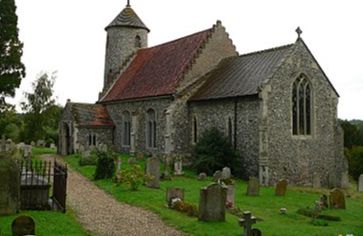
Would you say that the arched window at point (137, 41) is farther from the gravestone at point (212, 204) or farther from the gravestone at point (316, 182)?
the gravestone at point (212, 204)

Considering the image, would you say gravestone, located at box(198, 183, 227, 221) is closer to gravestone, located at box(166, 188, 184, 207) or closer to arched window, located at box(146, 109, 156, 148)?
gravestone, located at box(166, 188, 184, 207)

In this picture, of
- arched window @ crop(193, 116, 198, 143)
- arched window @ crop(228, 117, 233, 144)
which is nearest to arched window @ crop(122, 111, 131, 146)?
arched window @ crop(193, 116, 198, 143)

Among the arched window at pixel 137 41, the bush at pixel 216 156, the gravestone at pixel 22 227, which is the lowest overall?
the gravestone at pixel 22 227

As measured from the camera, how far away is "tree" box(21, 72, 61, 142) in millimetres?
49750

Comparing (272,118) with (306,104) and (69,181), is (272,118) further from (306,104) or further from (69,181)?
(69,181)

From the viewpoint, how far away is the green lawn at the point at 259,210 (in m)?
12.1

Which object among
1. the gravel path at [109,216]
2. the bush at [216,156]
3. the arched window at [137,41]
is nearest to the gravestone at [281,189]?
the bush at [216,156]

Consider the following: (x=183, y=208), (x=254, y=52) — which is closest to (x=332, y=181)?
(x=254, y=52)

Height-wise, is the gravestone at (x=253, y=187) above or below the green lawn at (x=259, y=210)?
above

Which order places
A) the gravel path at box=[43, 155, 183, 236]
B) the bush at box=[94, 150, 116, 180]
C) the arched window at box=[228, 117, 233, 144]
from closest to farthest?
the gravel path at box=[43, 155, 183, 236] → the bush at box=[94, 150, 116, 180] → the arched window at box=[228, 117, 233, 144]

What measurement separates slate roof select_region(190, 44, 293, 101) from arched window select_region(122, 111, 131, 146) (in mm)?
7623

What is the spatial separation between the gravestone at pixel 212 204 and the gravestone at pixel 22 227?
481cm

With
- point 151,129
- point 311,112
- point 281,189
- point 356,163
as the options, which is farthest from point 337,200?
point 356,163

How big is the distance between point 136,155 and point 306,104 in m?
11.9
